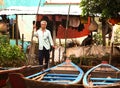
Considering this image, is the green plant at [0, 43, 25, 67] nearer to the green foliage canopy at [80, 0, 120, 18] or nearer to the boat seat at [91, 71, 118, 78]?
the green foliage canopy at [80, 0, 120, 18]

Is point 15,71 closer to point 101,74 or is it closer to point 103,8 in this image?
point 101,74

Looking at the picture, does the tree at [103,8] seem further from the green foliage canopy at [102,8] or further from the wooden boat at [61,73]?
the wooden boat at [61,73]

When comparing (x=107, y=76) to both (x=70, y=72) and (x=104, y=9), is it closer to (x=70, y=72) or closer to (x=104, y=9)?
(x=70, y=72)

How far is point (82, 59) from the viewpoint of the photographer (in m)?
17.4

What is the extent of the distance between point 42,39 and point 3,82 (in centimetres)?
351

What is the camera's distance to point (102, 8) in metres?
14.9

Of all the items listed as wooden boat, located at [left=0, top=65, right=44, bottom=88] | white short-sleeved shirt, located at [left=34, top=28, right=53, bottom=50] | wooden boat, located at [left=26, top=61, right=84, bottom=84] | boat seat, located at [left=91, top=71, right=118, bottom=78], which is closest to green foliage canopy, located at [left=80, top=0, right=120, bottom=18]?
white short-sleeved shirt, located at [left=34, top=28, right=53, bottom=50]

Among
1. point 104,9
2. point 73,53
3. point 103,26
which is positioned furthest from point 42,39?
point 103,26

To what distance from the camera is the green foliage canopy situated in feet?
47.2

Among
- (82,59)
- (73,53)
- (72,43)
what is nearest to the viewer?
(82,59)

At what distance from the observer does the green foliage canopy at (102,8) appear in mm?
14399

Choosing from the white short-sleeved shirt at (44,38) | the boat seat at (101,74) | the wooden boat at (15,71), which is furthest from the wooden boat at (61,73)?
the white short-sleeved shirt at (44,38)

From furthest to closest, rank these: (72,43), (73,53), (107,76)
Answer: (72,43) < (73,53) < (107,76)

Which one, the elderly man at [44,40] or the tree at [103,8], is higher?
the tree at [103,8]
